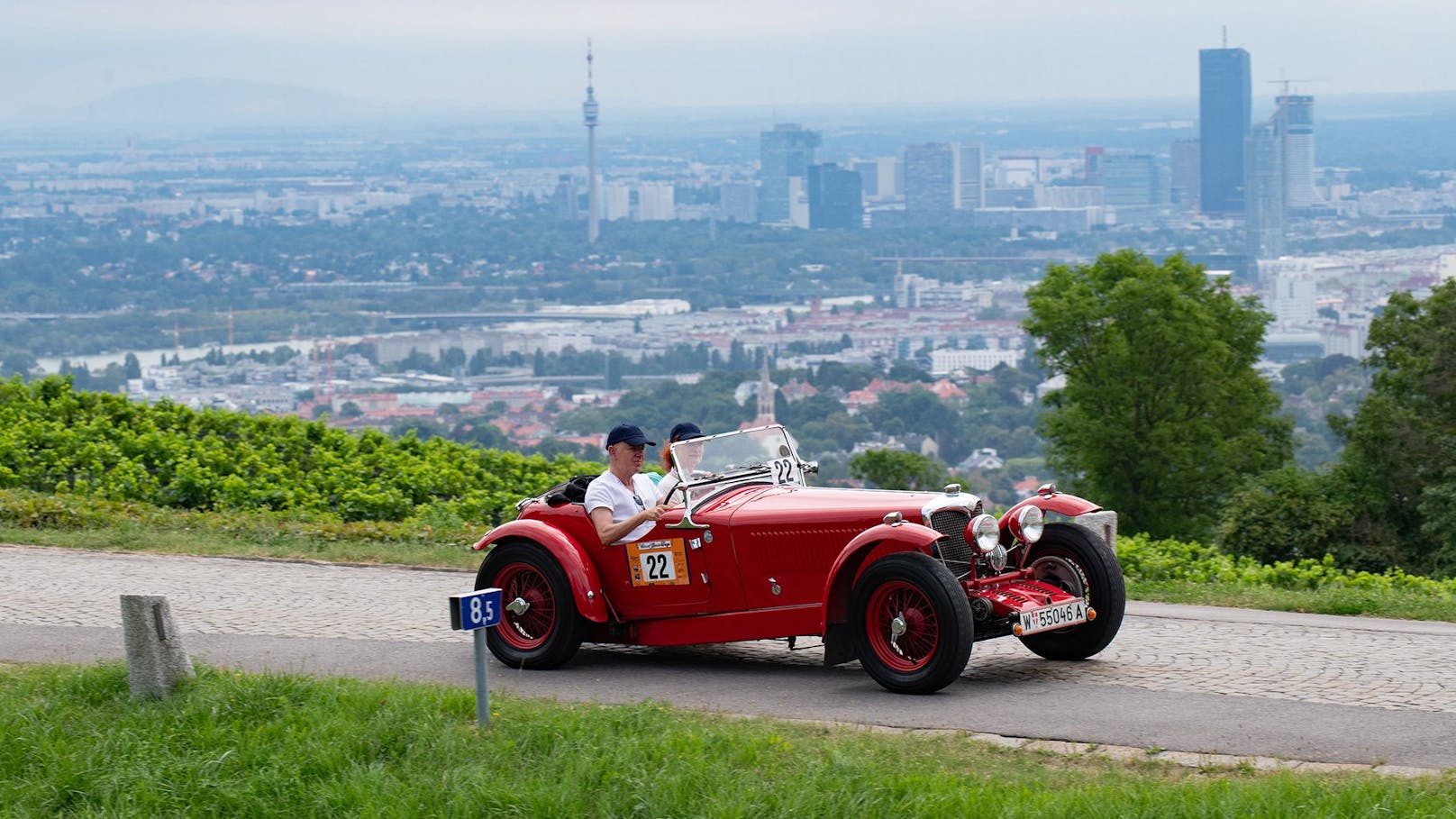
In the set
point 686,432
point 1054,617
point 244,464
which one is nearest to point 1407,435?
point 244,464

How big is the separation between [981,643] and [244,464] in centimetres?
1137

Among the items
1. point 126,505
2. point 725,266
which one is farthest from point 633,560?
point 725,266

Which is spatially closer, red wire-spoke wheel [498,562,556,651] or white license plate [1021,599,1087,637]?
white license plate [1021,599,1087,637]

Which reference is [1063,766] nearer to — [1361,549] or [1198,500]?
[1361,549]

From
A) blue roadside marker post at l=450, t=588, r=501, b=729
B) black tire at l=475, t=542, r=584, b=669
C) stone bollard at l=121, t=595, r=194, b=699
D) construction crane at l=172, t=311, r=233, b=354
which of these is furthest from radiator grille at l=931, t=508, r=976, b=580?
construction crane at l=172, t=311, r=233, b=354

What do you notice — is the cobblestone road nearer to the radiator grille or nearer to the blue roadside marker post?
the radiator grille

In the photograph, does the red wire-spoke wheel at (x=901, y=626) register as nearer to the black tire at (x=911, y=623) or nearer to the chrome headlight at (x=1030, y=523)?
the black tire at (x=911, y=623)

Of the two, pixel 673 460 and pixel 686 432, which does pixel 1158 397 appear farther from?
pixel 673 460

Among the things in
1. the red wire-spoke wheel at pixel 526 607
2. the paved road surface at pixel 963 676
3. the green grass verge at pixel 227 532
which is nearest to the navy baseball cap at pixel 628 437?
the red wire-spoke wheel at pixel 526 607

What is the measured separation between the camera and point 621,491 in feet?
35.4

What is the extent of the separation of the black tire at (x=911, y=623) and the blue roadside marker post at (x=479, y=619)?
2086 millimetres

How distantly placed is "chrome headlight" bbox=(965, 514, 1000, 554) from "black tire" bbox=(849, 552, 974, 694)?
1.33 ft

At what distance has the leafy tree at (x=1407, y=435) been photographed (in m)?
35.1

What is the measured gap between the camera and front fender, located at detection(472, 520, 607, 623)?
1059cm
